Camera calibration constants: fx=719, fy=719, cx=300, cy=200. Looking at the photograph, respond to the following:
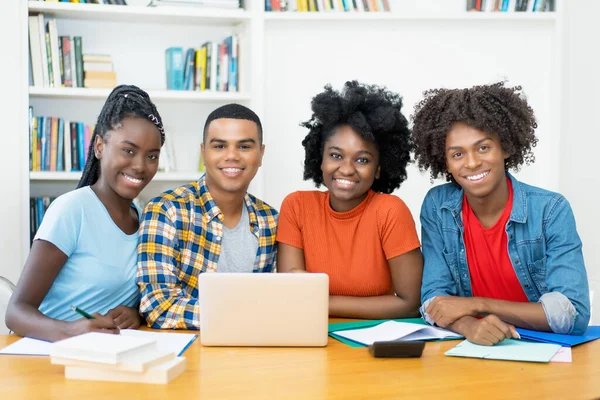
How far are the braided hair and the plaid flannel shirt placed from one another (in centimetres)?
24

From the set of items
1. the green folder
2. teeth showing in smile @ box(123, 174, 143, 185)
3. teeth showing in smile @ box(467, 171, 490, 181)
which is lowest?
the green folder

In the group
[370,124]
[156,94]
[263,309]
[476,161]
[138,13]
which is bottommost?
[263,309]

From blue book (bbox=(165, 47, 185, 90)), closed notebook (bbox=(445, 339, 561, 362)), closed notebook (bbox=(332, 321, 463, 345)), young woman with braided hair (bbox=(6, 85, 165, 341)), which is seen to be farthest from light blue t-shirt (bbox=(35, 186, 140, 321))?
blue book (bbox=(165, 47, 185, 90))

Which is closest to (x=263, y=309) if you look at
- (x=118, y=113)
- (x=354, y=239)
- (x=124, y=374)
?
(x=124, y=374)

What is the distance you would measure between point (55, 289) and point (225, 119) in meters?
0.74

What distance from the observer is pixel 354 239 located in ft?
7.52

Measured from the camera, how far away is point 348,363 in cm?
159

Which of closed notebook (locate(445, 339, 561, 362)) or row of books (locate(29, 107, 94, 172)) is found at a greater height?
row of books (locate(29, 107, 94, 172))

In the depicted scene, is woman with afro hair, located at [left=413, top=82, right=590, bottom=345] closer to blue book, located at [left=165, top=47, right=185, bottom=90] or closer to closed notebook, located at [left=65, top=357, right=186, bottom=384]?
closed notebook, located at [left=65, top=357, right=186, bottom=384]

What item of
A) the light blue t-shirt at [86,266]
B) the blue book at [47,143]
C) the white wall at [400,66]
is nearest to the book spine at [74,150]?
the blue book at [47,143]

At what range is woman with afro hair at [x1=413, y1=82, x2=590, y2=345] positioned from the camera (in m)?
1.98

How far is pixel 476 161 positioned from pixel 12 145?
229 cm

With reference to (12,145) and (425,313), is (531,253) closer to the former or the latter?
(425,313)

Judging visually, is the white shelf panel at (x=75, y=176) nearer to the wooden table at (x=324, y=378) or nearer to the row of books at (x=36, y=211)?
the row of books at (x=36, y=211)
